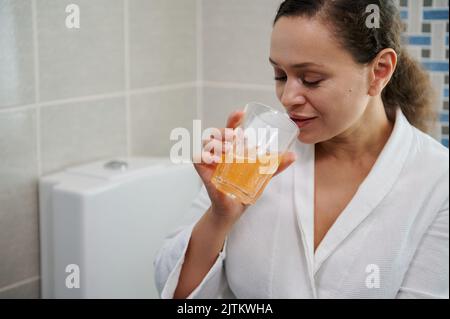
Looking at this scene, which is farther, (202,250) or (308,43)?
(202,250)

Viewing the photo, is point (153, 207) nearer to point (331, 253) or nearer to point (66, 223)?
point (66, 223)

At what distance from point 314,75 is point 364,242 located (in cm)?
27

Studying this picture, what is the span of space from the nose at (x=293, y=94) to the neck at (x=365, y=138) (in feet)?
0.49

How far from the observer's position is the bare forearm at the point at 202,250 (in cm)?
98

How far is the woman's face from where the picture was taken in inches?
34.8

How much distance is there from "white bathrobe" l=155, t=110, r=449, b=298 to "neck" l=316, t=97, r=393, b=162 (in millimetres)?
22

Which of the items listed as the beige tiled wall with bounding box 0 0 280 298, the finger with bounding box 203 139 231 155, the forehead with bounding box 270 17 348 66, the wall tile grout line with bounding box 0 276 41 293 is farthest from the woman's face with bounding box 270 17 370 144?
the wall tile grout line with bounding box 0 276 41 293

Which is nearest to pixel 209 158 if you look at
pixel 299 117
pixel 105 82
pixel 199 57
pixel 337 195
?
pixel 299 117

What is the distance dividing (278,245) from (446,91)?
0.39m

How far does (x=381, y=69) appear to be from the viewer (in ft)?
3.03

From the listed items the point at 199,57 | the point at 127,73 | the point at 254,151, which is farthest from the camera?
the point at 199,57

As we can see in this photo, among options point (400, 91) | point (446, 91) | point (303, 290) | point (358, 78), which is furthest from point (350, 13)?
point (303, 290)

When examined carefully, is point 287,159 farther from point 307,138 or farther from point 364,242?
point 364,242

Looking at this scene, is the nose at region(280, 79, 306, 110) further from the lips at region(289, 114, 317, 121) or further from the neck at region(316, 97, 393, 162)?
the neck at region(316, 97, 393, 162)
